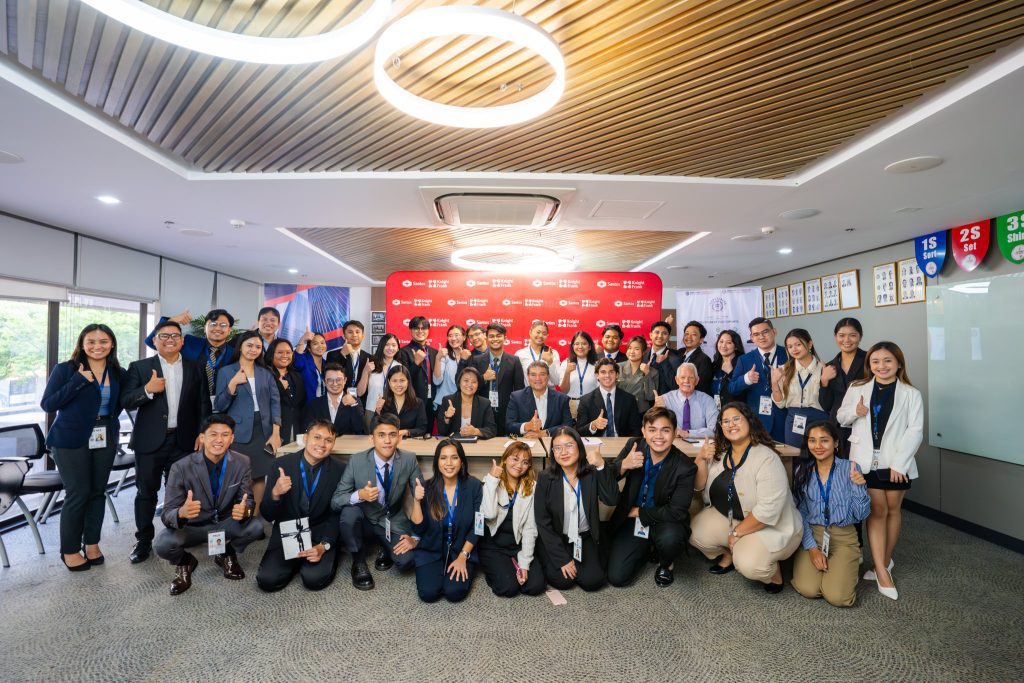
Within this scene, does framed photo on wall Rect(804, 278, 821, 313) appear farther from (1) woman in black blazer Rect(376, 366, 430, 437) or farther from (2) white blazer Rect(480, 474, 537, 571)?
(1) woman in black blazer Rect(376, 366, 430, 437)

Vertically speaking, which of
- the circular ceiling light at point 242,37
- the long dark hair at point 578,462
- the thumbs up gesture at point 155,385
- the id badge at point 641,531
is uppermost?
the circular ceiling light at point 242,37

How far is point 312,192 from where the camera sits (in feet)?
13.2

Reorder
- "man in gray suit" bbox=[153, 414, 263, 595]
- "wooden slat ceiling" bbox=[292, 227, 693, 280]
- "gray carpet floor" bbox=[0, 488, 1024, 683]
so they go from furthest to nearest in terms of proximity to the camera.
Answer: "wooden slat ceiling" bbox=[292, 227, 693, 280] < "man in gray suit" bbox=[153, 414, 263, 595] < "gray carpet floor" bbox=[0, 488, 1024, 683]

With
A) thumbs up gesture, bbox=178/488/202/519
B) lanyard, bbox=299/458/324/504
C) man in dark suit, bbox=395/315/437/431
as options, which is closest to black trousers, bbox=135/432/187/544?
thumbs up gesture, bbox=178/488/202/519

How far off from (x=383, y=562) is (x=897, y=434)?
12.1 ft

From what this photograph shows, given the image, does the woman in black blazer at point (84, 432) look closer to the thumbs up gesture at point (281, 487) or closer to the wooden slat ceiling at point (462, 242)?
the thumbs up gesture at point (281, 487)

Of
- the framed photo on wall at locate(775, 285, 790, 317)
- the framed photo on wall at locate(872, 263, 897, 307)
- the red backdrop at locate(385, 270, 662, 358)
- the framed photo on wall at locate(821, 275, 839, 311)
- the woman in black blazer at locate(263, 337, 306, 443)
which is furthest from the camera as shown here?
the framed photo on wall at locate(775, 285, 790, 317)

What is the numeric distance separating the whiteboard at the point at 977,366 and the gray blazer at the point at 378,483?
500 cm

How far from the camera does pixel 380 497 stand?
3.44 meters

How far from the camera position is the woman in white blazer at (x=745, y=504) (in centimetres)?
309

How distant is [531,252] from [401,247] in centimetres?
196

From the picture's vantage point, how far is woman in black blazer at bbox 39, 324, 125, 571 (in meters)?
3.29

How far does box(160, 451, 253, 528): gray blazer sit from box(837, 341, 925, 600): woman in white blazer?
4.28 meters

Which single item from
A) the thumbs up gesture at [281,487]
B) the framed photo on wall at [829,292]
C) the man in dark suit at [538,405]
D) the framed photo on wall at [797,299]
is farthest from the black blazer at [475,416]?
the framed photo on wall at [797,299]
